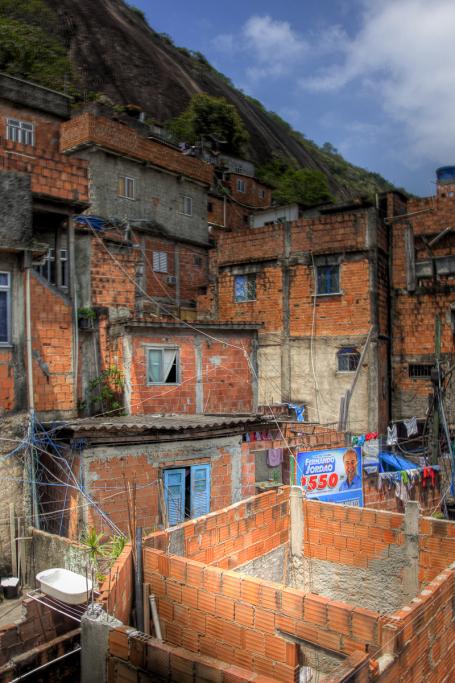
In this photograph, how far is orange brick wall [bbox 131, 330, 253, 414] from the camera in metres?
16.2

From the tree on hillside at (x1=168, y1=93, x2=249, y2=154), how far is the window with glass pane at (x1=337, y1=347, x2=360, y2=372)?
1058 inches

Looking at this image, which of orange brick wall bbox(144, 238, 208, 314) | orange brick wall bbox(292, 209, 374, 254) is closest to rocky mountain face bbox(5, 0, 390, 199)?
orange brick wall bbox(144, 238, 208, 314)

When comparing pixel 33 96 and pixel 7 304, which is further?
pixel 33 96

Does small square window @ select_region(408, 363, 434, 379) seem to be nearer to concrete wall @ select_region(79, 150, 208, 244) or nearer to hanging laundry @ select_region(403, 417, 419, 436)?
hanging laundry @ select_region(403, 417, 419, 436)

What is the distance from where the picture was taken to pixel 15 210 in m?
11.4

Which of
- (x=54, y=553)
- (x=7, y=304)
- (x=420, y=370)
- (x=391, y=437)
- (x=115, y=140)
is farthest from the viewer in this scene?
(x=115, y=140)

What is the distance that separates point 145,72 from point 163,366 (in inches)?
1969

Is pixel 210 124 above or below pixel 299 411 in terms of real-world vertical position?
above

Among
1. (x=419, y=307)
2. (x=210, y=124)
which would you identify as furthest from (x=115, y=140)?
(x=210, y=124)

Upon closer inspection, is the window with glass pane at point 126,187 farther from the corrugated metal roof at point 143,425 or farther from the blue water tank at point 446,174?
the corrugated metal roof at point 143,425

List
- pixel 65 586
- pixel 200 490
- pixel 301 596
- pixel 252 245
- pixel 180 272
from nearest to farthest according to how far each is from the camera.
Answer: pixel 301 596, pixel 65 586, pixel 200 490, pixel 252 245, pixel 180 272

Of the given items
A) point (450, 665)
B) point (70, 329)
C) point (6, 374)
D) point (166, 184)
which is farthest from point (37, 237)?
point (166, 184)

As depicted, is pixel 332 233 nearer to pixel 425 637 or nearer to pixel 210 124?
pixel 425 637

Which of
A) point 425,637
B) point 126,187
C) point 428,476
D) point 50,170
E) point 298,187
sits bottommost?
point 428,476
